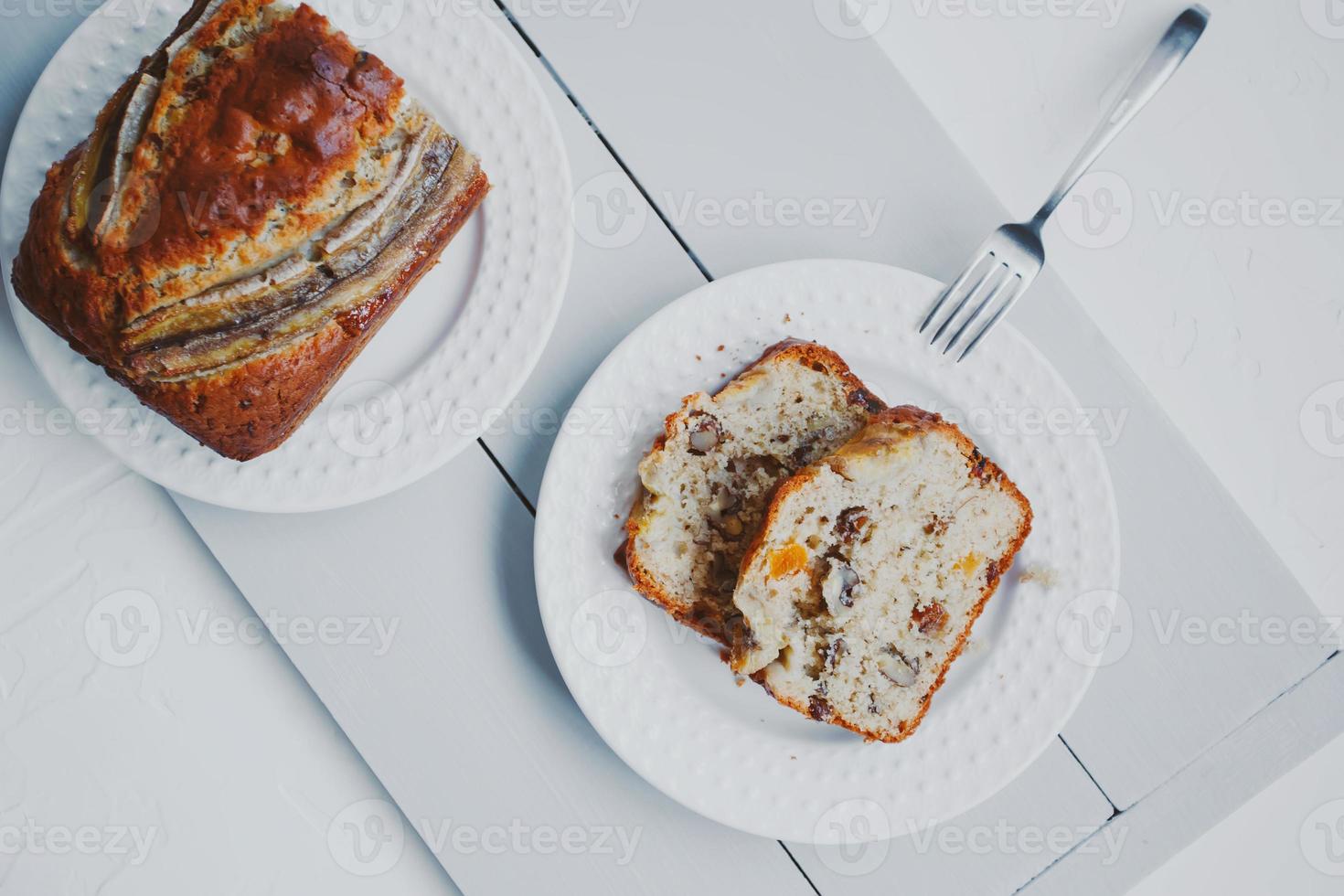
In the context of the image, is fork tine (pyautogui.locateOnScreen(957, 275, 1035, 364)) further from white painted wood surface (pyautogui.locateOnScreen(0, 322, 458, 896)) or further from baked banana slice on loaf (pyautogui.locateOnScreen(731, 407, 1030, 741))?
white painted wood surface (pyautogui.locateOnScreen(0, 322, 458, 896))

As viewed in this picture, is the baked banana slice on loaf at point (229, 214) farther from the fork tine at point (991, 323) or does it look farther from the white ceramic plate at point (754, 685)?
the fork tine at point (991, 323)

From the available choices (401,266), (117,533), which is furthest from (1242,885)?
(117,533)

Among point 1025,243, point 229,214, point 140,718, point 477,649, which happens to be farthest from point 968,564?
point 140,718

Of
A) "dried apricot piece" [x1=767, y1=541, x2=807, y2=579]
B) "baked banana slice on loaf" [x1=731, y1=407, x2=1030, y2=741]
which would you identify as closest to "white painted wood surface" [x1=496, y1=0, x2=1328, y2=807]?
"baked banana slice on loaf" [x1=731, y1=407, x2=1030, y2=741]

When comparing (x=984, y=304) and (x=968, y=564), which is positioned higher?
(x=984, y=304)

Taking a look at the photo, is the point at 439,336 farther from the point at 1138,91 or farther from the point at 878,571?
the point at 1138,91

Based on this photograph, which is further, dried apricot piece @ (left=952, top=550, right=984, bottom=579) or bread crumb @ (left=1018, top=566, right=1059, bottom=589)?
bread crumb @ (left=1018, top=566, right=1059, bottom=589)
